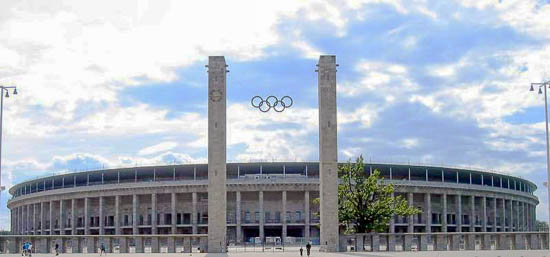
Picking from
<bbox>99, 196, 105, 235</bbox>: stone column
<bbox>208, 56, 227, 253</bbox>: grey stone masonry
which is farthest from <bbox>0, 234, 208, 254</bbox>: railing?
<bbox>99, 196, 105, 235</bbox>: stone column

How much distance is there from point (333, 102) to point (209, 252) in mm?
18153

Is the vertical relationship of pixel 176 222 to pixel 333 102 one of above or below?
below

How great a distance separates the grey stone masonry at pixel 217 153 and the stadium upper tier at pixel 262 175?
3892 cm

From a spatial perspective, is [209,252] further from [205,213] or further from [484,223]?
[484,223]

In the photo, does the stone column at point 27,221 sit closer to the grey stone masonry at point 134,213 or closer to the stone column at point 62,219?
the stone column at point 62,219

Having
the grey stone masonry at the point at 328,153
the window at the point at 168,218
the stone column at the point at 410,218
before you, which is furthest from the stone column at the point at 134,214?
the grey stone masonry at the point at 328,153

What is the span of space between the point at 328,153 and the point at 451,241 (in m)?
13.7

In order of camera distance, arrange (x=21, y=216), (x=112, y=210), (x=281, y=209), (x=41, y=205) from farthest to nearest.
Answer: (x=21, y=216) → (x=41, y=205) → (x=112, y=210) → (x=281, y=209)

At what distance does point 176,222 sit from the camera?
109312 mm

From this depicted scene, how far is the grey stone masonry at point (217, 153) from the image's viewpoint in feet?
212

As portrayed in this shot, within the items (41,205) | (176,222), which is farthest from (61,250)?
(41,205)

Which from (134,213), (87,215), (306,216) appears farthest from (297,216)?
(87,215)

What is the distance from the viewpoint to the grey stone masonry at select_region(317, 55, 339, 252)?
65062 millimetres

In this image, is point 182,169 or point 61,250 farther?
point 182,169
